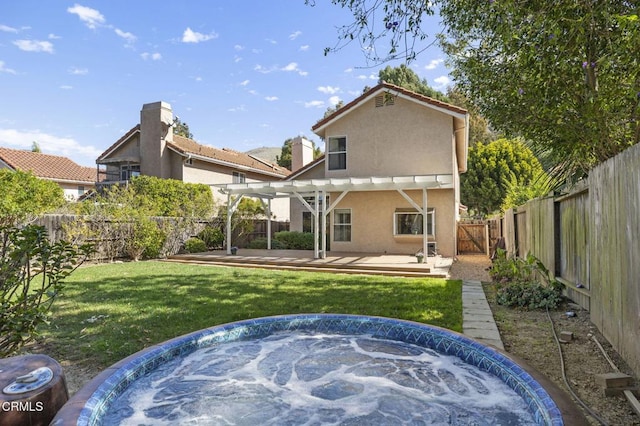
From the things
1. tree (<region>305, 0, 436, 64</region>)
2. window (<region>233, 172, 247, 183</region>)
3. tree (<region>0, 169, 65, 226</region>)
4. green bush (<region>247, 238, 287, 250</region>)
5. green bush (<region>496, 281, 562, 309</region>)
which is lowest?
green bush (<region>496, 281, 562, 309</region>)

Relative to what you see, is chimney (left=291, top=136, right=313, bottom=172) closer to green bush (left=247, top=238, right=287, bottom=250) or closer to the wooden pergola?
green bush (left=247, top=238, right=287, bottom=250)

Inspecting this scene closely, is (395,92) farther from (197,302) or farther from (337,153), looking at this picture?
(197,302)

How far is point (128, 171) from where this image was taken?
2420cm

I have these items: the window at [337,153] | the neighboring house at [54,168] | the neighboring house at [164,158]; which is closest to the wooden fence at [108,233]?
the neighboring house at [164,158]

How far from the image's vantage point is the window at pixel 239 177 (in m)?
26.5

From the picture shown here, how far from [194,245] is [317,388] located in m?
13.7

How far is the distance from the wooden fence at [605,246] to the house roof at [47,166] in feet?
95.6

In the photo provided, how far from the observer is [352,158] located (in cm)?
1662

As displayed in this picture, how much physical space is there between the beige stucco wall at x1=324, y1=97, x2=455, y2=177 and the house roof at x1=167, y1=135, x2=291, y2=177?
1017 cm

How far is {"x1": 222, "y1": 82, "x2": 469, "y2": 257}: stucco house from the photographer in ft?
49.0

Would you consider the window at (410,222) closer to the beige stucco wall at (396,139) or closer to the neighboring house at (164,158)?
the beige stucco wall at (396,139)

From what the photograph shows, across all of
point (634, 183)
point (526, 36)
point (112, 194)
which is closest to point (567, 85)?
point (526, 36)

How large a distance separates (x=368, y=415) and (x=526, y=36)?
16.9ft

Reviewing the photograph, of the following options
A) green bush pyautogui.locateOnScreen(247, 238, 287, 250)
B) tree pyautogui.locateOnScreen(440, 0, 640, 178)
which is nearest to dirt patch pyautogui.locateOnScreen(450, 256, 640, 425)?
tree pyautogui.locateOnScreen(440, 0, 640, 178)
